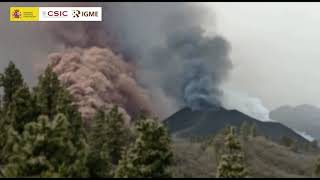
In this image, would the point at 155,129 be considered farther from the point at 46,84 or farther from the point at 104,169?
the point at 46,84

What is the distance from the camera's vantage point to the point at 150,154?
5897cm

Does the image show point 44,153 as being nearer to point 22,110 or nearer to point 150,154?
point 150,154

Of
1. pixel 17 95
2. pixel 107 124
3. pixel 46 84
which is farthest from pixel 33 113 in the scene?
pixel 107 124

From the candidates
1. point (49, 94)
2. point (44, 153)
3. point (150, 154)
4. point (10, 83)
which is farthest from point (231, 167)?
point (10, 83)

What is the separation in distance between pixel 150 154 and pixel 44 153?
470 inches

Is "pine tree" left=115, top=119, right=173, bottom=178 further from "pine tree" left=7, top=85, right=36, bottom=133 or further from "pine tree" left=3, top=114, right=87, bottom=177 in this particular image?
"pine tree" left=7, top=85, right=36, bottom=133

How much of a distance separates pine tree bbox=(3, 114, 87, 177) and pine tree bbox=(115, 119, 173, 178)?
6.23 meters

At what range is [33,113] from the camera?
70000mm

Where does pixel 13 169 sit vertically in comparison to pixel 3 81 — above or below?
below

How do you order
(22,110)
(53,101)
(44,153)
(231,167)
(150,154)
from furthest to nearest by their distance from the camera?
1. (53,101)
2. (22,110)
3. (231,167)
4. (150,154)
5. (44,153)

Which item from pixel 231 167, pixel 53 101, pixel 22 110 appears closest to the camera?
pixel 231 167

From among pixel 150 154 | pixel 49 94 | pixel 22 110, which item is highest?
pixel 49 94

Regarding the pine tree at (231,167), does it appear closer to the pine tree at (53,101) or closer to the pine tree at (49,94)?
the pine tree at (53,101)

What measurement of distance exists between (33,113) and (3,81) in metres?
23.5
